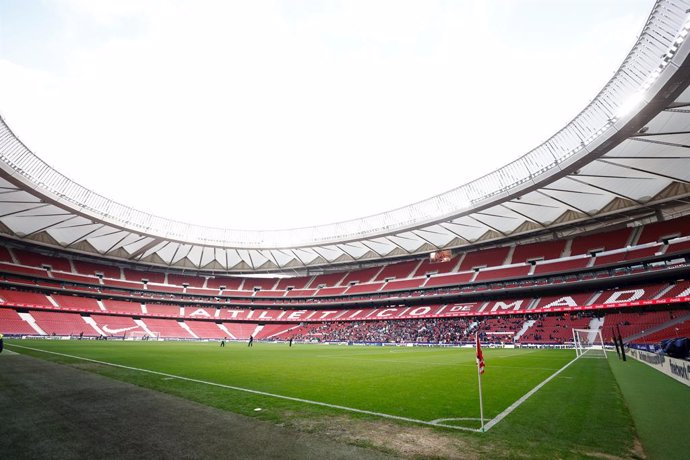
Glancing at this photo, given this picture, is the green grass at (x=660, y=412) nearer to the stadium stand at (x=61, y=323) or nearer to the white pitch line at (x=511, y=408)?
the white pitch line at (x=511, y=408)

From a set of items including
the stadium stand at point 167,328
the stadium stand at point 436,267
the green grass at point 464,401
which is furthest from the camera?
the stadium stand at point 436,267

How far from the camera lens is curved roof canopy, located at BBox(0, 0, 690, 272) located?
19.3 m

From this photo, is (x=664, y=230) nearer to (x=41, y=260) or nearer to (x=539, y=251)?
(x=539, y=251)

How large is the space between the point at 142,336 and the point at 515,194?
5104 centimetres

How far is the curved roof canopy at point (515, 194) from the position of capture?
19.3 meters

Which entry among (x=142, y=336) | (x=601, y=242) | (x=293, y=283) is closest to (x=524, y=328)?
(x=601, y=242)

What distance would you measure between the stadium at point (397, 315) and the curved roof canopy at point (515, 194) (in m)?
0.20

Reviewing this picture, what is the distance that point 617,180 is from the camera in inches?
1136

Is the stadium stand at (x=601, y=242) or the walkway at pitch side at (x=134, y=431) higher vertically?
the stadium stand at (x=601, y=242)

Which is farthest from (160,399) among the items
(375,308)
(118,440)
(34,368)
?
(375,308)

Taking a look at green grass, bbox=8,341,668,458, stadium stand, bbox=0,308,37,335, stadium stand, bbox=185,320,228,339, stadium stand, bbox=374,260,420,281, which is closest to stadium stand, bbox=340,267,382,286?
stadium stand, bbox=374,260,420,281

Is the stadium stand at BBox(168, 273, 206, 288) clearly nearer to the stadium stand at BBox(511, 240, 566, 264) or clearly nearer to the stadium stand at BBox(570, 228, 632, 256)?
the stadium stand at BBox(511, 240, 566, 264)

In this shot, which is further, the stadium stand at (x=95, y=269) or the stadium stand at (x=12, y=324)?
the stadium stand at (x=95, y=269)

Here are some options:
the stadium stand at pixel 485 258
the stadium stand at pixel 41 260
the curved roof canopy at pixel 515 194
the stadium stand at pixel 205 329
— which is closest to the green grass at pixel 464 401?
the curved roof canopy at pixel 515 194
